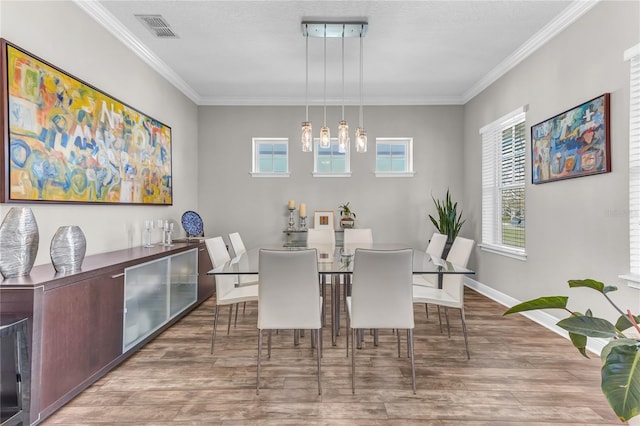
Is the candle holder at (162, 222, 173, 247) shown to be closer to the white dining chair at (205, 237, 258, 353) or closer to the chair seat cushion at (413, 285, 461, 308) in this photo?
the white dining chair at (205, 237, 258, 353)

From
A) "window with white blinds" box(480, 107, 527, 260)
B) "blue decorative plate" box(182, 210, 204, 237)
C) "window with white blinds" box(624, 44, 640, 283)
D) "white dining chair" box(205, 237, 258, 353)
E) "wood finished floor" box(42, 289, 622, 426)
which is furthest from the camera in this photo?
"blue decorative plate" box(182, 210, 204, 237)

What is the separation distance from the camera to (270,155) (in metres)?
5.54

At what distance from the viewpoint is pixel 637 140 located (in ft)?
8.05

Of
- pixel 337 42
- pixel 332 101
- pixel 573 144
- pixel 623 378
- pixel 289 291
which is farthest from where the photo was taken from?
pixel 332 101

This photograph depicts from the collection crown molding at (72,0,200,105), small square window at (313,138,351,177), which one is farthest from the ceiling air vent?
small square window at (313,138,351,177)

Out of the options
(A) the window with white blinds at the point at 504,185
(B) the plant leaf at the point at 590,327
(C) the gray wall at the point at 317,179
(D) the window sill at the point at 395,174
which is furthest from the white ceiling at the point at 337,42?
(B) the plant leaf at the point at 590,327

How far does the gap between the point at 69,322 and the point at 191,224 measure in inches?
96.5

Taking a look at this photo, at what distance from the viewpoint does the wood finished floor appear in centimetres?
197

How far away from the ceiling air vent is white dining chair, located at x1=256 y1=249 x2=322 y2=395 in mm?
2454

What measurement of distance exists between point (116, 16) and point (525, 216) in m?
4.47

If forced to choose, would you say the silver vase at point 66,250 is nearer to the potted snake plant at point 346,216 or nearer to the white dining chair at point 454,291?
the white dining chair at point 454,291

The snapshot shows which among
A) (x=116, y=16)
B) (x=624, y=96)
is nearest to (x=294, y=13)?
(x=116, y=16)

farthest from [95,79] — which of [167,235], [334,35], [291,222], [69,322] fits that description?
[291,222]

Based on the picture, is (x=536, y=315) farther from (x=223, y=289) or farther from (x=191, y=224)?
(x=191, y=224)
